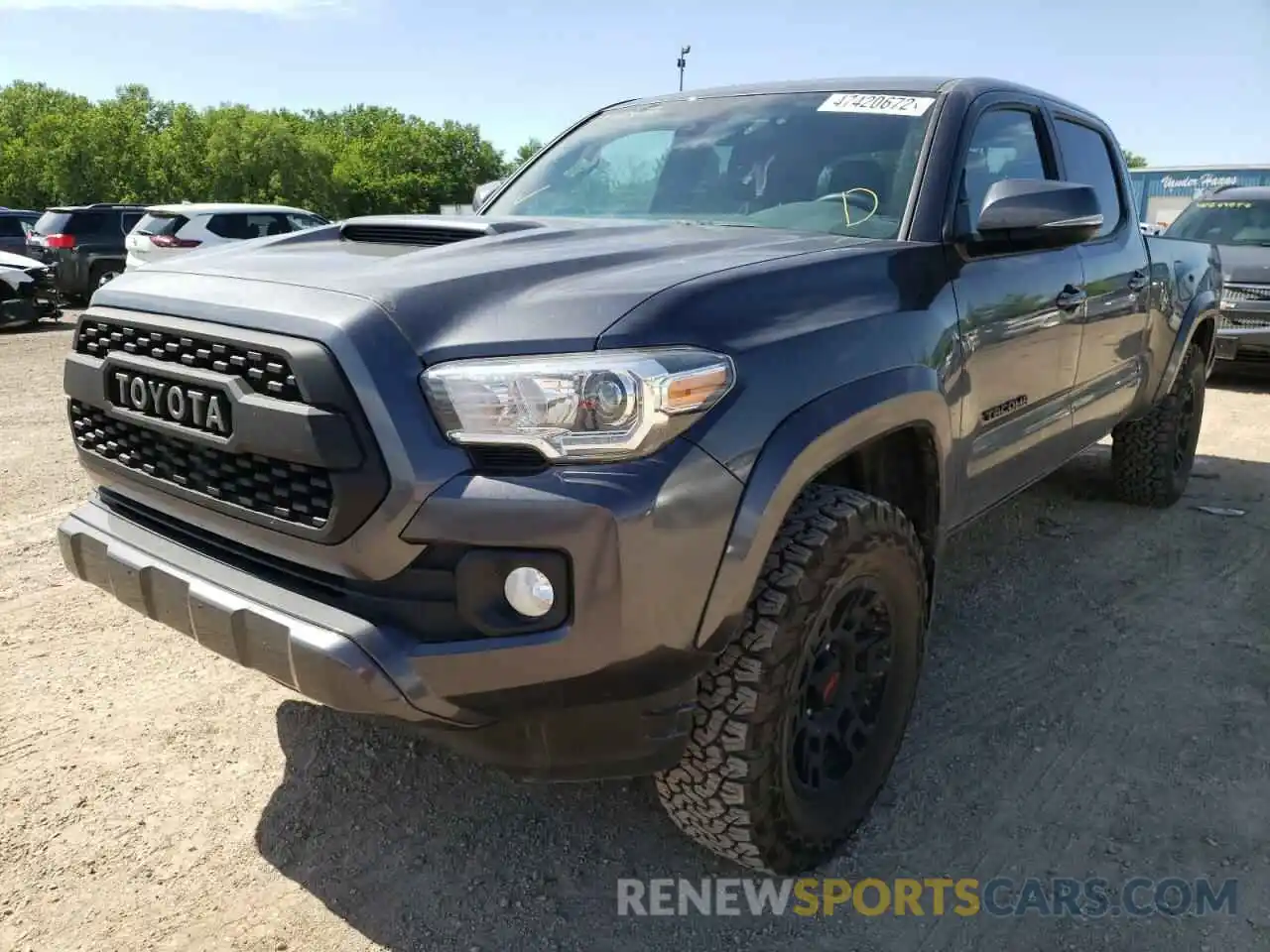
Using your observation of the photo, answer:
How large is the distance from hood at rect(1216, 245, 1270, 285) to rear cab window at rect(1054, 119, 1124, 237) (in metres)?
5.17

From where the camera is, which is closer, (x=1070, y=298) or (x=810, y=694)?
(x=810, y=694)

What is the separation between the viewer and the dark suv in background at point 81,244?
15227mm

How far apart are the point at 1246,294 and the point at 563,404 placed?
903 centimetres

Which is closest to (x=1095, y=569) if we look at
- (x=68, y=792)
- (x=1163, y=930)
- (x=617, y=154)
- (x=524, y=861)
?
(x=1163, y=930)

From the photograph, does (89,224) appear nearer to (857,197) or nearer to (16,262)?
(16,262)

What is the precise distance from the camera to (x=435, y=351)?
1884 mm

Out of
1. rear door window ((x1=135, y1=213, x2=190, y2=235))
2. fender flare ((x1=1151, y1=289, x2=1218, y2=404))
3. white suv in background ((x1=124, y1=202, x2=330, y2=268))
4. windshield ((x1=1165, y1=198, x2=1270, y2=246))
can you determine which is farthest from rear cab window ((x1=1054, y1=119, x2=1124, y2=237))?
rear door window ((x1=135, y1=213, x2=190, y2=235))

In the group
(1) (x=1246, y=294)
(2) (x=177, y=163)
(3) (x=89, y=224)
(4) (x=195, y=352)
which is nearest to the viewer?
(4) (x=195, y=352)

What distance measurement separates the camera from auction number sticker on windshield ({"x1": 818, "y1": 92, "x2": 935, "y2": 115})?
3.09m

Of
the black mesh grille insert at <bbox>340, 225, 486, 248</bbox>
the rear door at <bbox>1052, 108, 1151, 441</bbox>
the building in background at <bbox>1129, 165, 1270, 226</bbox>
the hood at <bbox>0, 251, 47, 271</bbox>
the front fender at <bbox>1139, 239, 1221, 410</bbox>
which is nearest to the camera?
the black mesh grille insert at <bbox>340, 225, 486, 248</bbox>

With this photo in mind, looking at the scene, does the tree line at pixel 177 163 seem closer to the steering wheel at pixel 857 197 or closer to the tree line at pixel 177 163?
the tree line at pixel 177 163

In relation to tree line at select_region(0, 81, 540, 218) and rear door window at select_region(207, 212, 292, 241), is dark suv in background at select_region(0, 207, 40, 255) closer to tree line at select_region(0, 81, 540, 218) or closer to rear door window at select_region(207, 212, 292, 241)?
rear door window at select_region(207, 212, 292, 241)
